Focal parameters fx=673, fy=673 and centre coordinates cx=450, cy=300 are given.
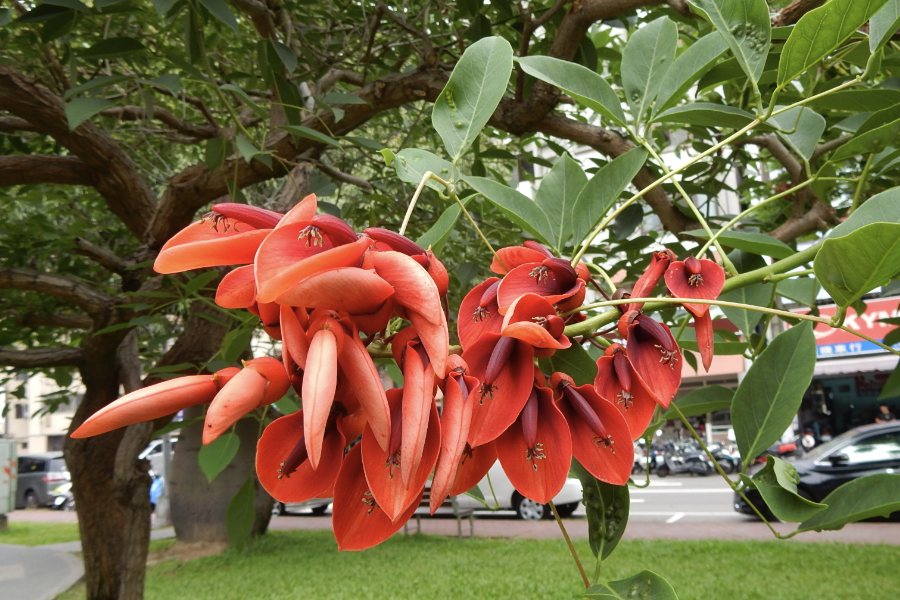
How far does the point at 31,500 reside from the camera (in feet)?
55.6

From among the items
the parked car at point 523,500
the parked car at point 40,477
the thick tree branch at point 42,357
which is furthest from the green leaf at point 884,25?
the parked car at point 40,477

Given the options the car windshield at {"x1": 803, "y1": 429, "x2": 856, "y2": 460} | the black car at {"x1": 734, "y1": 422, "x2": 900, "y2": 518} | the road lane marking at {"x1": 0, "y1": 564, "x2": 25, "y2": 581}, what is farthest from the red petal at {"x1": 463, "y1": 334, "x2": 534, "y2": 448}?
the car windshield at {"x1": 803, "y1": 429, "x2": 856, "y2": 460}

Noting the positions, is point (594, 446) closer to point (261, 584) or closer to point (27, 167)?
point (27, 167)

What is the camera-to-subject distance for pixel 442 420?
0.28m

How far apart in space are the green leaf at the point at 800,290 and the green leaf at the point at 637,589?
565 millimetres

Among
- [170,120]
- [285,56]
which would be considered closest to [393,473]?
[285,56]

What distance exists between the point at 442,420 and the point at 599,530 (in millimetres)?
241

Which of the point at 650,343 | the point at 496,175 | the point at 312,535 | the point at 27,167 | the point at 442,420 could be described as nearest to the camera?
the point at 442,420

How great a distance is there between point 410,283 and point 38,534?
12.8 m

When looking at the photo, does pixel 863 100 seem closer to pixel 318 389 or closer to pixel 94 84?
pixel 318 389

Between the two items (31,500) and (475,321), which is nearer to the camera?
(475,321)

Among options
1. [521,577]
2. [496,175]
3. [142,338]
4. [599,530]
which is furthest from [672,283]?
[521,577]

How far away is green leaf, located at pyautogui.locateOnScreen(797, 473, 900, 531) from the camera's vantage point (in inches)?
18.0

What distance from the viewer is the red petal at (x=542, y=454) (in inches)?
14.1
